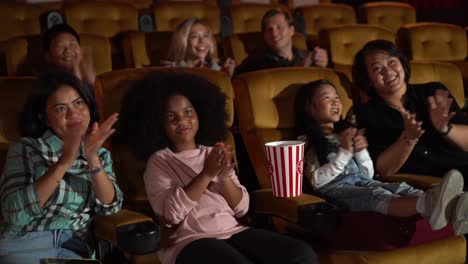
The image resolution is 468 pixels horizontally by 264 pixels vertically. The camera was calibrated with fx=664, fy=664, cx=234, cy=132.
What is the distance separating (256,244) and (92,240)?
20.8 inches

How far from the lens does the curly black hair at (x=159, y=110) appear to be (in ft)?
7.59

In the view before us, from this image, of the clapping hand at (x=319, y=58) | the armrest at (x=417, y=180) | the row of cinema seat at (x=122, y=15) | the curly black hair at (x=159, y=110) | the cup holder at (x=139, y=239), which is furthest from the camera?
the row of cinema seat at (x=122, y=15)

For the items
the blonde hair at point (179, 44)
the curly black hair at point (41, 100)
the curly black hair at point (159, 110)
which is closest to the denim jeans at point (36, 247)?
the curly black hair at point (41, 100)

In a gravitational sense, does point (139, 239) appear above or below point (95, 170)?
below

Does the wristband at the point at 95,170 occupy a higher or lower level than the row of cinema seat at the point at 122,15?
lower

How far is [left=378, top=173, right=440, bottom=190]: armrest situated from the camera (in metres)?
2.58

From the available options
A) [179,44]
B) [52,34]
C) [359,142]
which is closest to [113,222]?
[359,142]

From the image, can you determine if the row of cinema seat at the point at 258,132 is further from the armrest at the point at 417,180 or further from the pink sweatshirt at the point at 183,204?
the pink sweatshirt at the point at 183,204

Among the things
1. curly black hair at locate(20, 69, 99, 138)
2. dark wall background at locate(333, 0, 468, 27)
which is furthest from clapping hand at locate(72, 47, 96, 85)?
dark wall background at locate(333, 0, 468, 27)

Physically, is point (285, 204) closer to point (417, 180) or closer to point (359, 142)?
point (359, 142)

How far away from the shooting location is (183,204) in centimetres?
211

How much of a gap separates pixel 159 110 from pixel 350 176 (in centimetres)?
75

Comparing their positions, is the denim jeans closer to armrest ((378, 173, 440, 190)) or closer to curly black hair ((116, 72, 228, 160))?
curly black hair ((116, 72, 228, 160))

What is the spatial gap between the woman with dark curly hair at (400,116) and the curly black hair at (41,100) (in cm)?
125
